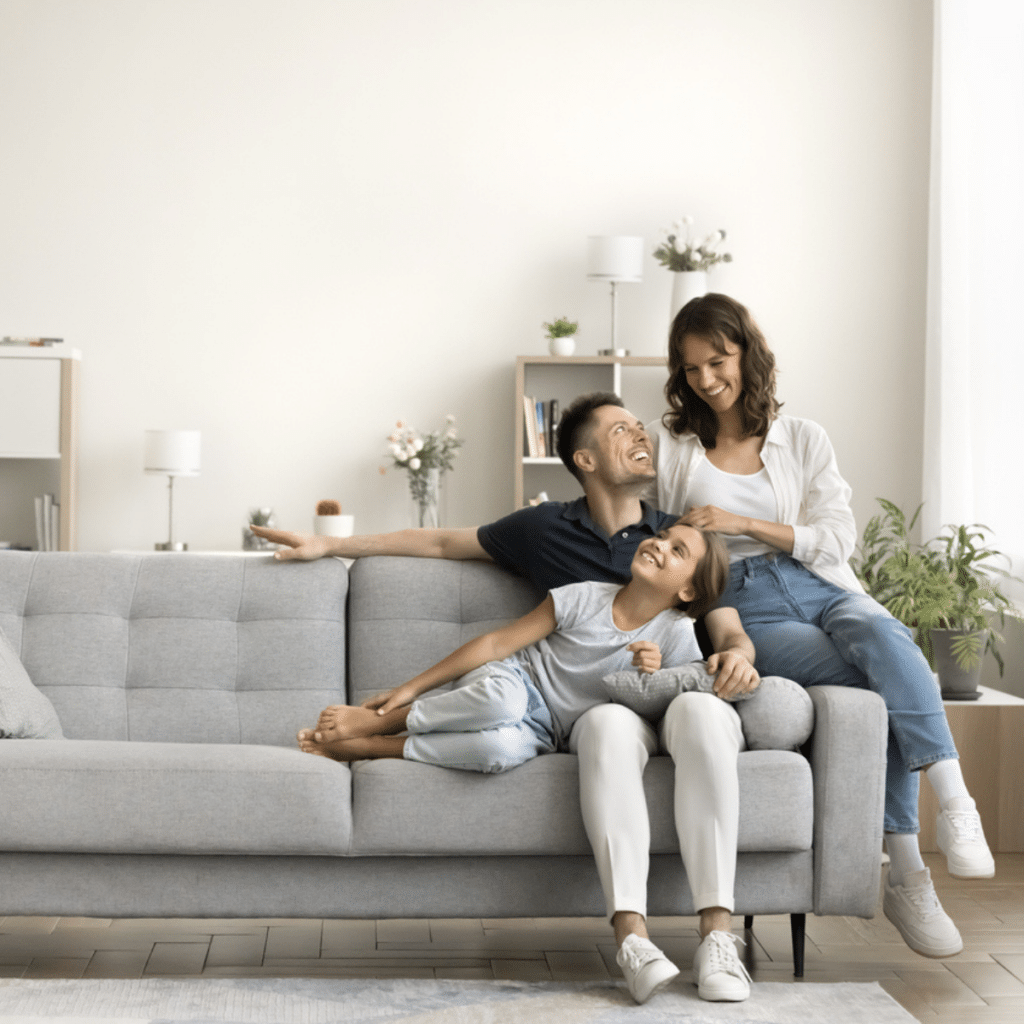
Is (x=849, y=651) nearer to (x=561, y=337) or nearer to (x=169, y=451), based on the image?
(x=561, y=337)

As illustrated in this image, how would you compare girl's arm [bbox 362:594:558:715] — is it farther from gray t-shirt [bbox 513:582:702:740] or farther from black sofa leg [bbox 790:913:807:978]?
black sofa leg [bbox 790:913:807:978]

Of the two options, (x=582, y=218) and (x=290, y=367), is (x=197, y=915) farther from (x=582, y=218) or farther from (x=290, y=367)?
(x=582, y=218)

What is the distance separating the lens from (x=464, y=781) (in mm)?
2189

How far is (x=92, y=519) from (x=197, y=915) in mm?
3170

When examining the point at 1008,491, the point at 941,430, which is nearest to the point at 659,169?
the point at 941,430

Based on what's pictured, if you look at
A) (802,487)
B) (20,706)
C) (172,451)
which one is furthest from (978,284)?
(20,706)

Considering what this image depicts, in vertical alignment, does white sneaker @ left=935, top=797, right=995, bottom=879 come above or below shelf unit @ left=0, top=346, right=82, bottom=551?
below

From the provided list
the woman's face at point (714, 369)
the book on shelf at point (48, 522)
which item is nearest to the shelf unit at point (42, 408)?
the book on shelf at point (48, 522)

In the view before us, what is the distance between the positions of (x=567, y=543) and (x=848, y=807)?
79 cm

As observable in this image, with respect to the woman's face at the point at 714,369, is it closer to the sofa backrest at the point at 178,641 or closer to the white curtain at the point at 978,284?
the sofa backrest at the point at 178,641

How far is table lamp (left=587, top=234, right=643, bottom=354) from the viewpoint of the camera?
15.7 ft

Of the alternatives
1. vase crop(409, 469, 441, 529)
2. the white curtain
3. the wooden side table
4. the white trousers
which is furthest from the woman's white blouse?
vase crop(409, 469, 441, 529)

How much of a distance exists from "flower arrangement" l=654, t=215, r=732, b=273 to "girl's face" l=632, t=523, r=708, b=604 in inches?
104

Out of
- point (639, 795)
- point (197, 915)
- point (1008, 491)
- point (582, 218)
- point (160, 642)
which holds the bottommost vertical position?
point (197, 915)
